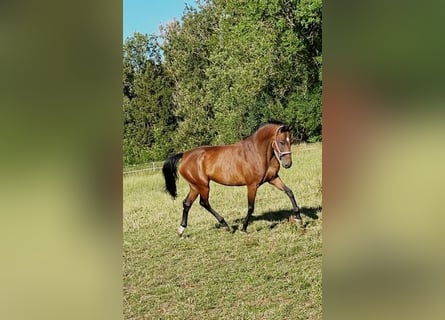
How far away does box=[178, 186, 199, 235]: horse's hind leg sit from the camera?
2.63 metres

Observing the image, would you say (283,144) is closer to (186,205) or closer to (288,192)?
(288,192)

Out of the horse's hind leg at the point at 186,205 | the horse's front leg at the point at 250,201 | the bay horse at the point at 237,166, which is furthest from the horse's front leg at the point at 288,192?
the horse's hind leg at the point at 186,205

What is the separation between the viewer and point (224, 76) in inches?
101

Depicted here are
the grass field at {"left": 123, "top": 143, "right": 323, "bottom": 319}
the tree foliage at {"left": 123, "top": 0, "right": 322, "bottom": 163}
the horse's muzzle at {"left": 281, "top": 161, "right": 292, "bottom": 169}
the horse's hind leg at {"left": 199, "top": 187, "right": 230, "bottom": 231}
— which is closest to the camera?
the grass field at {"left": 123, "top": 143, "right": 323, "bottom": 319}

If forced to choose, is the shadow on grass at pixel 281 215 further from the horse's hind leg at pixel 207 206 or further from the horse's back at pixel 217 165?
the horse's back at pixel 217 165

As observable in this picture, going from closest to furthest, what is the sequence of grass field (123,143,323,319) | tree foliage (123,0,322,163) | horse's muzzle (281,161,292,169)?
grass field (123,143,323,319)
tree foliage (123,0,322,163)
horse's muzzle (281,161,292,169)

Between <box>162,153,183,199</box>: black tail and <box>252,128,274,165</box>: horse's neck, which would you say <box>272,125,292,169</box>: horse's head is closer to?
<box>252,128,274,165</box>: horse's neck

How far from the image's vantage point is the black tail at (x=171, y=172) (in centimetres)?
259

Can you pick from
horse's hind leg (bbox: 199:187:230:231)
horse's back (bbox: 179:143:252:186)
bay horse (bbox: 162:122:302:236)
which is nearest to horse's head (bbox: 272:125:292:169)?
bay horse (bbox: 162:122:302:236)
